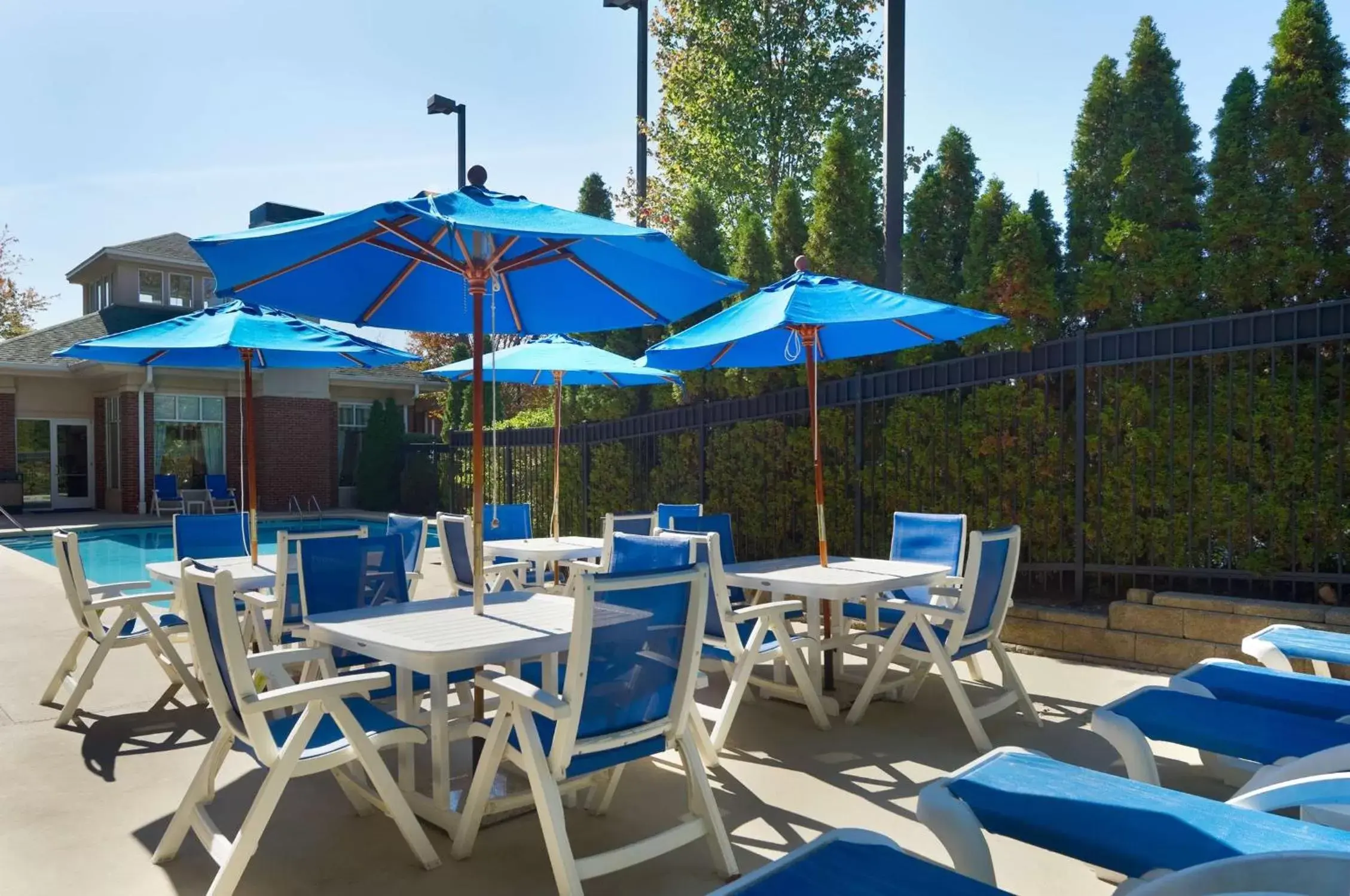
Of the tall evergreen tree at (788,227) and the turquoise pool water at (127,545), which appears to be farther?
the turquoise pool water at (127,545)

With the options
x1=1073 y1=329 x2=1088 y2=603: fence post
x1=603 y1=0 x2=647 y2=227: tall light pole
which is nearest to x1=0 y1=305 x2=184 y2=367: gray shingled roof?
x1=603 y1=0 x2=647 y2=227: tall light pole

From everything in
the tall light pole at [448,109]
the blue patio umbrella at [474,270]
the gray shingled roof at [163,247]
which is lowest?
the blue patio umbrella at [474,270]

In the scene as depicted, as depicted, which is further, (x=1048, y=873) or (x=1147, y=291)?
(x=1147, y=291)

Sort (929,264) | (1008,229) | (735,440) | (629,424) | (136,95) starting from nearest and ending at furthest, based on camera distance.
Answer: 1. (1008,229)
2. (929,264)
3. (735,440)
4. (629,424)
5. (136,95)

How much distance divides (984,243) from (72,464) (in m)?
21.6

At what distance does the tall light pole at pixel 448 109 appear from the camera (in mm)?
16855

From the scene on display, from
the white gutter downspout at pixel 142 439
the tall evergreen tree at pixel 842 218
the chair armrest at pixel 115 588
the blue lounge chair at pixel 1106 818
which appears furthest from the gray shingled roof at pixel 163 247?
the blue lounge chair at pixel 1106 818

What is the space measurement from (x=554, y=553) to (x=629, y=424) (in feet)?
14.1

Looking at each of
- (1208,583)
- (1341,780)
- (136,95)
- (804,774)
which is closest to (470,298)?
(804,774)

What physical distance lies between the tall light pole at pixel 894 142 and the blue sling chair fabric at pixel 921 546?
2.74 meters

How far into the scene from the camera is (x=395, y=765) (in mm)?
3889

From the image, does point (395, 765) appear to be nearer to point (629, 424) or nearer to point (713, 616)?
point (713, 616)

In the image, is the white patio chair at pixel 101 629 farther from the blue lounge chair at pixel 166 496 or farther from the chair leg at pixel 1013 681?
the blue lounge chair at pixel 166 496

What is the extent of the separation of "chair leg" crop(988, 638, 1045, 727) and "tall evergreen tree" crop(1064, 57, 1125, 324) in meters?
3.54
